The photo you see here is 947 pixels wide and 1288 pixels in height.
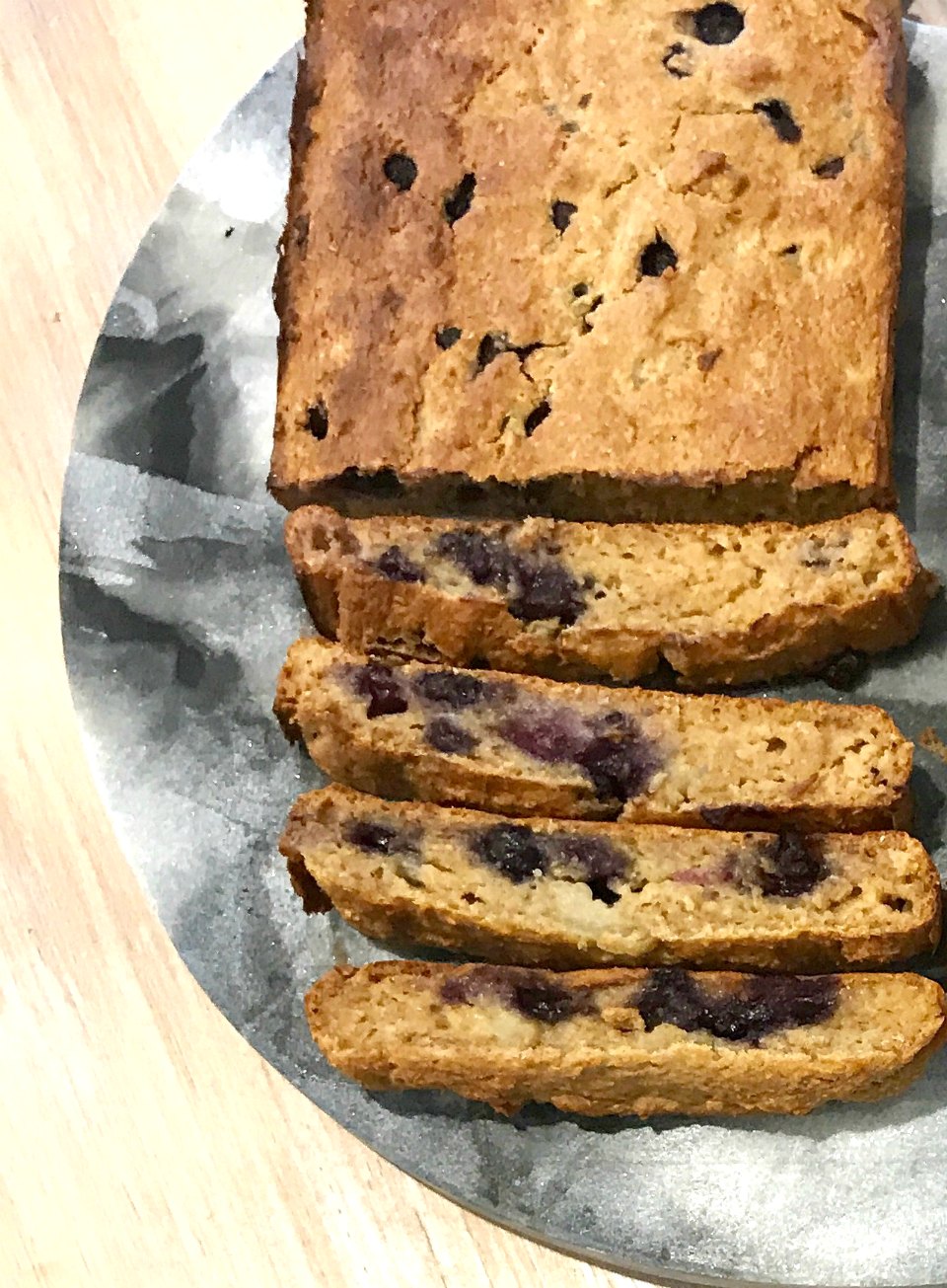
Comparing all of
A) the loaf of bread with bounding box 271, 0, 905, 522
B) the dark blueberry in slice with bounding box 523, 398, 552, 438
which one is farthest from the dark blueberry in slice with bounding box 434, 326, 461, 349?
the dark blueberry in slice with bounding box 523, 398, 552, 438

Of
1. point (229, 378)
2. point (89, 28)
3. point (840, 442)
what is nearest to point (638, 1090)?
point (840, 442)

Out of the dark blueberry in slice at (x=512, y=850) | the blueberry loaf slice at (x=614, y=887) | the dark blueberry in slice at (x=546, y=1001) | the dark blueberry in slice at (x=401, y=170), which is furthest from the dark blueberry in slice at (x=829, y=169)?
the dark blueberry in slice at (x=546, y=1001)

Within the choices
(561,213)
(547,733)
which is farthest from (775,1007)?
(561,213)

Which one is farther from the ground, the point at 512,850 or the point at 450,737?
the point at 450,737

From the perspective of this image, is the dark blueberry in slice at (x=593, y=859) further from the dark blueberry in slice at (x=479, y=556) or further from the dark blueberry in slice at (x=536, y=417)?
the dark blueberry in slice at (x=536, y=417)

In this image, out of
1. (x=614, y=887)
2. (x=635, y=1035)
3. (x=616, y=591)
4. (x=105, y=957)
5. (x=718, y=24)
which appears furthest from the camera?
(x=105, y=957)

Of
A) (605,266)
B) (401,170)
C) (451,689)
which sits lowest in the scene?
(451,689)

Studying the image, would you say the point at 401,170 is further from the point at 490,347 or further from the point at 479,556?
the point at 479,556
